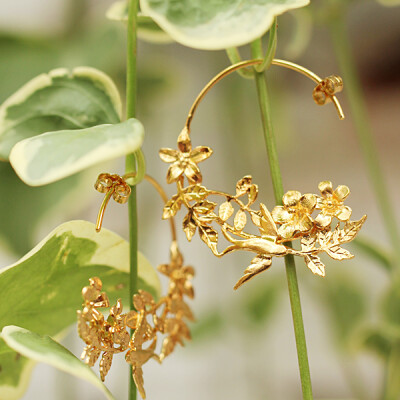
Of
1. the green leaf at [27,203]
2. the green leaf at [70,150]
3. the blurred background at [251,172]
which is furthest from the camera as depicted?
the blurred background at [251,172]

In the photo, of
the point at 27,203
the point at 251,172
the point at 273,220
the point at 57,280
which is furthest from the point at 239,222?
the point at 251,172

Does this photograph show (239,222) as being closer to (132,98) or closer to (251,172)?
(132,98)

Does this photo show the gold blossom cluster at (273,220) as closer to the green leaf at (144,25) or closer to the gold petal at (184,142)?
the gold petal at (184,142)

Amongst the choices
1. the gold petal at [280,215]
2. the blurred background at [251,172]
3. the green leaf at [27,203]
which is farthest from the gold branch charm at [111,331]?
the blurred background at [251,172]

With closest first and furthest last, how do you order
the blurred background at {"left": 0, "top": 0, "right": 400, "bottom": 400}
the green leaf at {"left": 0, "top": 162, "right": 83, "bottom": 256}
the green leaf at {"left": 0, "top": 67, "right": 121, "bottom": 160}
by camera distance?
1. the green leaf at {"left": 0, "top": 67, "right": 121, "bottom": 160}
2. the green leaf at {"left": 0, "top": 162, "right": 83, "bottom": 256}
3. the blurred background at {"left": 0, "top": 0, "right": 400, "bottom": 400}

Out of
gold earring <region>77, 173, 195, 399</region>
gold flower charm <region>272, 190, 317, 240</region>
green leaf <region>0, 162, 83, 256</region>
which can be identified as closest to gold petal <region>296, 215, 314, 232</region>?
gold flower charm <region>272, 190, 317, 240</region>

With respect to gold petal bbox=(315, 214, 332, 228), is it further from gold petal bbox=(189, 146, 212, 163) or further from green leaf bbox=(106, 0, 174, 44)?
green leaf bbox=(106, 0, 174, 44)

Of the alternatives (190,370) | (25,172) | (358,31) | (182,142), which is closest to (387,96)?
(358,31)

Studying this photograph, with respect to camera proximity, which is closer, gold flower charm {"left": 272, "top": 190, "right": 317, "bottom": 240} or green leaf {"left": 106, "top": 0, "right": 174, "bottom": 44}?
gold flower charm {"left": 272, "top": 190, "right": 317, "bottom": 240}
